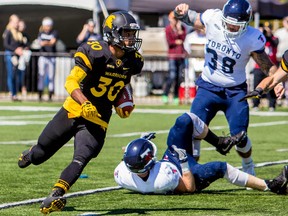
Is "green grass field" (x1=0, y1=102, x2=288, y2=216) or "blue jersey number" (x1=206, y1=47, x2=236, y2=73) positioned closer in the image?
"green grass field" (x1=0, y1=102, x2=288, y2=216)

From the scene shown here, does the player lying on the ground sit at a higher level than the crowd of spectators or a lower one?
higher

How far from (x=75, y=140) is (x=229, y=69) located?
248cm

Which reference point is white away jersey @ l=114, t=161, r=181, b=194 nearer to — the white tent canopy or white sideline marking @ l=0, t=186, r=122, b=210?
white sideline marking @ l=0, t=186, r=122, b=210

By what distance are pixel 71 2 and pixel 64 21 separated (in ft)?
10.5

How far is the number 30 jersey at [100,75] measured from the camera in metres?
8.16

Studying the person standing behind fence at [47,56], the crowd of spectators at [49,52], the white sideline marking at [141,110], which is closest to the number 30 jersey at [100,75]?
the white sideline marking at [141,110]

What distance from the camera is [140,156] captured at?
8.42 m

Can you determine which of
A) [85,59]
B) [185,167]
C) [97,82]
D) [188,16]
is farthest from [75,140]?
[188,16]

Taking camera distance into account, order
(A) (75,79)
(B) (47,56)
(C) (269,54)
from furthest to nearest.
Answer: (B) (47,56) → (C) (269,54) → (A) (75,79)

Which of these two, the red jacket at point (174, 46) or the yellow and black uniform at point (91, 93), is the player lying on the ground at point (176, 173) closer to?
the yellow and black uniform at point (91, 93)

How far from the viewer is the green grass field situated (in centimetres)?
811

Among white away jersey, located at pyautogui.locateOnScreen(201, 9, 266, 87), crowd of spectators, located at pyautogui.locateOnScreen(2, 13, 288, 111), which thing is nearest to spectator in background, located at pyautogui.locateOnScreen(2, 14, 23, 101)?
crowd of spectators, located at pyautogui.locateOnScreen(2, 13, 288, 111)

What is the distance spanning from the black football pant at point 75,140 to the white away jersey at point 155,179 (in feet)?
2.06

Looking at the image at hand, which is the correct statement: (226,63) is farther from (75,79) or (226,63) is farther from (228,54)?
(75,79)
